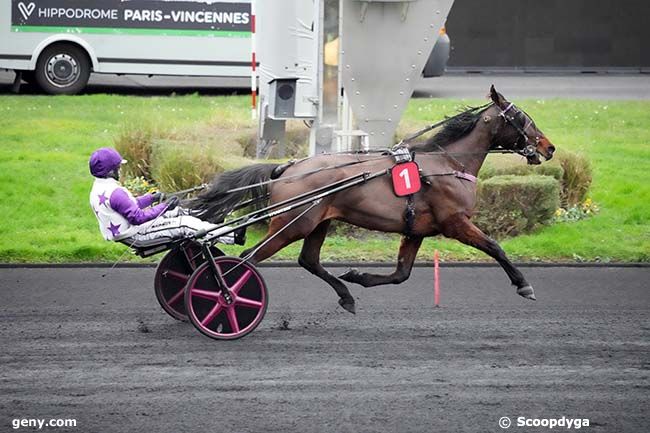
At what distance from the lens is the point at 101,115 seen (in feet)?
55.5

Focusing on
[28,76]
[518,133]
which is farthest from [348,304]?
[28,76]

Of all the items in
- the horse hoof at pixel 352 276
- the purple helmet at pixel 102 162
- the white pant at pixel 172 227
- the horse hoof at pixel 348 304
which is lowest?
the horse hoof at pixel 348 304

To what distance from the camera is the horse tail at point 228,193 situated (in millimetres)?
8805

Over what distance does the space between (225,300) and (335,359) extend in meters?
0.90

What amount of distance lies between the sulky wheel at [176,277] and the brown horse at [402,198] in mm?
292

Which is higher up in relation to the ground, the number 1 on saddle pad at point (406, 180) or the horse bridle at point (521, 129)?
the horse bridle at point (521, 129)

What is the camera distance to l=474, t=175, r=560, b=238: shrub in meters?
11.9

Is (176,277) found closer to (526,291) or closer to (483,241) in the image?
(483,241)

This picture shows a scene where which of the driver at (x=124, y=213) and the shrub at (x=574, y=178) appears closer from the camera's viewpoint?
the driver at (x=124, y=213)

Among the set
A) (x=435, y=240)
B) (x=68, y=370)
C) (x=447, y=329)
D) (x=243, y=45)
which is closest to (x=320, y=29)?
(x=435, y=240)

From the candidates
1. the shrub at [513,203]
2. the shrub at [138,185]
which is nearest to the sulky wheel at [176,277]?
the shrub at [513,203]

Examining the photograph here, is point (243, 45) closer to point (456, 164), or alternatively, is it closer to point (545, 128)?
point (545, 128)

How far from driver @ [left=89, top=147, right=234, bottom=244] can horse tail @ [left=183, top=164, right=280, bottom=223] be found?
39 cm

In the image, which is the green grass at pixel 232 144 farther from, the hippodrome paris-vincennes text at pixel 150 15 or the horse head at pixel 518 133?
the horse head at pixel 518 133
